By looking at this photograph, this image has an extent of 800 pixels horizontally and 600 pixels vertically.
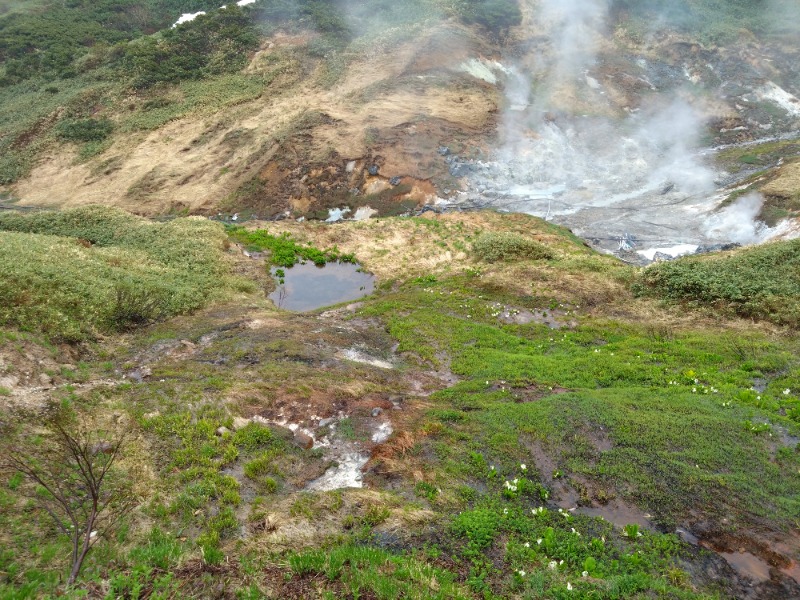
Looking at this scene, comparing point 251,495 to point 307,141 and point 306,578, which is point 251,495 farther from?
point 307,141

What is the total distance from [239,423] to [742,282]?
16572 mm

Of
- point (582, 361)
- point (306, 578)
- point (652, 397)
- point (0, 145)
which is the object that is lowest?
point (0, 145)

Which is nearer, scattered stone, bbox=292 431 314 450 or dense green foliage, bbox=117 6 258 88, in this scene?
scattered stone, bbox=292 431 314 450

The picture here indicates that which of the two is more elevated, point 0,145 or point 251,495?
point 251,495

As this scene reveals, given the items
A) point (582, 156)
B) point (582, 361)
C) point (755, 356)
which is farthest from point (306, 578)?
point (582, 156)

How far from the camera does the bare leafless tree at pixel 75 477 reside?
6.82m

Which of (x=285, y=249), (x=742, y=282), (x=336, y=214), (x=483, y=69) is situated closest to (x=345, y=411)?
(x=742, y=282)

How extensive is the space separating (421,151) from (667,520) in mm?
29029

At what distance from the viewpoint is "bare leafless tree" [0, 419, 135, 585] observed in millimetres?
6824

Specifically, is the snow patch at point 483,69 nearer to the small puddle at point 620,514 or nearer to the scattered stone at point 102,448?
the small puddle at point 620,514

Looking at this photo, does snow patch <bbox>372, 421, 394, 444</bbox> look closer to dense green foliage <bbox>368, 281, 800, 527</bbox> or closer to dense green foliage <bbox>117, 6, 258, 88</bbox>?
dense green foliage <bbox>368, 281, 800, 527</bbox>

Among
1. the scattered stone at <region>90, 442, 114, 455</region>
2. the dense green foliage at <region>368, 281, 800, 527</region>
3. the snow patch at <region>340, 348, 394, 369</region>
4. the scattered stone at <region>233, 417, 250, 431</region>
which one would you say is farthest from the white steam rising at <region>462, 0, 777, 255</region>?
the scattered stone at <region>90, 442, 114, 455</region>

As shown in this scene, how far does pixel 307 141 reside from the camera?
3331 cm

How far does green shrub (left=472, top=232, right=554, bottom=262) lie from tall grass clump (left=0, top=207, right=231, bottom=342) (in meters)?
12.3
